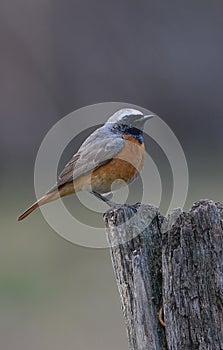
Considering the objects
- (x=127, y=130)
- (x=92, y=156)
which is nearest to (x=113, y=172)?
(x=92, y=156)

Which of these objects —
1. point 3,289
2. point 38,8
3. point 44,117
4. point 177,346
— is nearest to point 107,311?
point 3,289

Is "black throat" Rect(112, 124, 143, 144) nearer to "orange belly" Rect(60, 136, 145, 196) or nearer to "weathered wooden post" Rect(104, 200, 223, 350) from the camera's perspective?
"orange belly" Rect(60, 136, 145, 196)

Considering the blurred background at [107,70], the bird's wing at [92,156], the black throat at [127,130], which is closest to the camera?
the bird's wing at [92,156]

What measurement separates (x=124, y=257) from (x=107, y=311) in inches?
224

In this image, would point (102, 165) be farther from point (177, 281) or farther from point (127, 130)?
point (177, 281)

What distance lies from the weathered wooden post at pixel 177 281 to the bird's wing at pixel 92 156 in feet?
5.63

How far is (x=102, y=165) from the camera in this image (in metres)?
5.56

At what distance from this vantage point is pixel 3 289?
33.8ft

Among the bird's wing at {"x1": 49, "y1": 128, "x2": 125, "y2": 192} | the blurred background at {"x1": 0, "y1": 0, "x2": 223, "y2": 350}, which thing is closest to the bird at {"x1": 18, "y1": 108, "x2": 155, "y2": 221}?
the bird's wing at {"x1": 49, "y1": 128, "x2": 125, "y2": 192}

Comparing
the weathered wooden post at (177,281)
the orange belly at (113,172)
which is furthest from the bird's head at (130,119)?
the weathered wooden post at (177,281)

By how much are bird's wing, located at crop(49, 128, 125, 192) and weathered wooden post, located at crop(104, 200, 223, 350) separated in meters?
1.72

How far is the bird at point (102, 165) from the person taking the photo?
18.2 feet

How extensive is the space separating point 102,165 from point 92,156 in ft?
0.25

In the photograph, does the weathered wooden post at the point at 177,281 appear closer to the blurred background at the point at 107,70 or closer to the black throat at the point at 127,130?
the black throat at the point at 127,130
